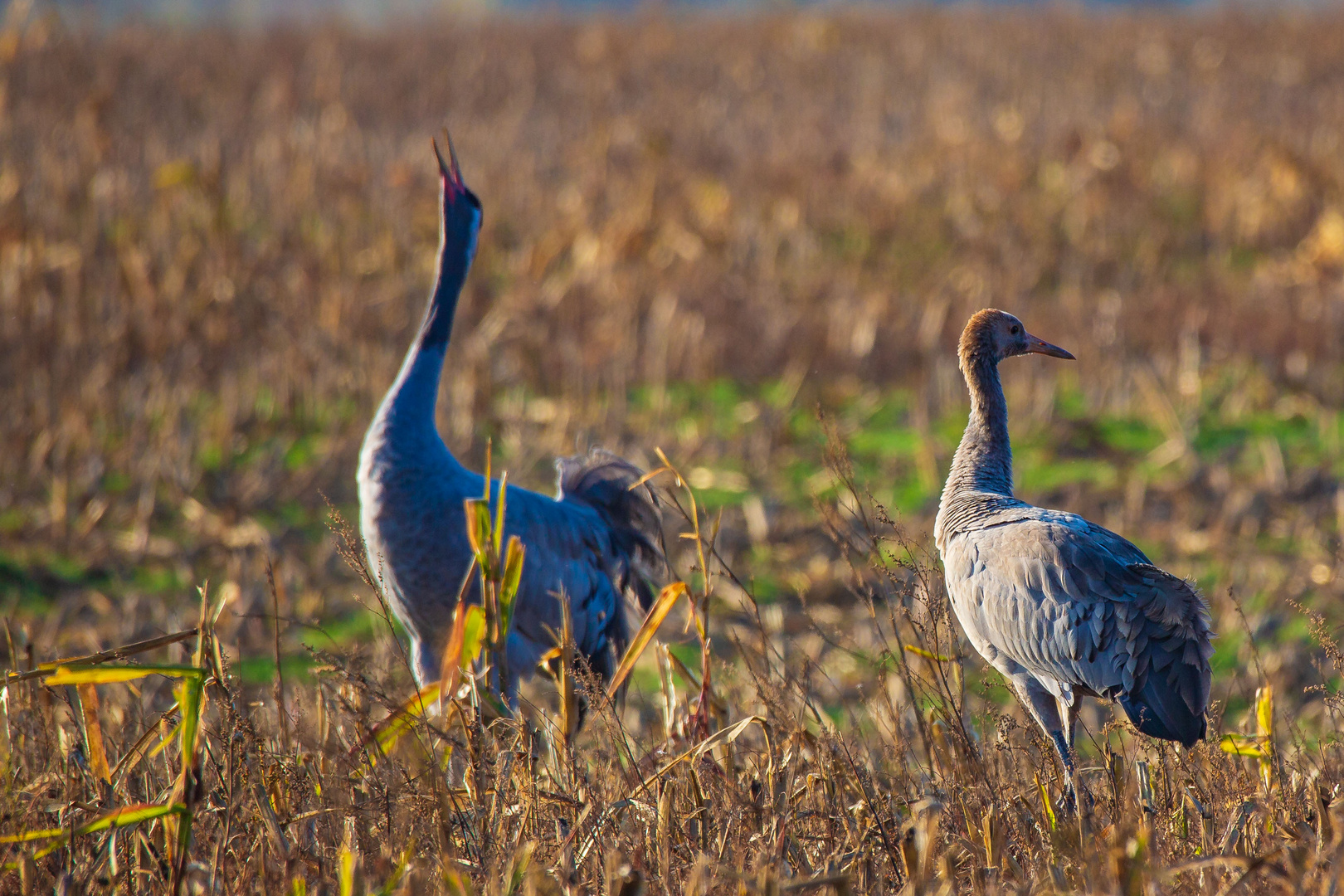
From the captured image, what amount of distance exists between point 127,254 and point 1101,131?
9.48m

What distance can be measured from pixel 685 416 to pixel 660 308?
1218mm

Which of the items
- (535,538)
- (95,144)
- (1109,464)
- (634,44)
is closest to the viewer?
(535,538)

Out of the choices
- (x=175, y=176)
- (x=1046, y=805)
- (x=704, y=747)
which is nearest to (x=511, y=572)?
(x=704, y=747)

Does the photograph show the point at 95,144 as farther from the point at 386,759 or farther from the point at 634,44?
the point at 386,759

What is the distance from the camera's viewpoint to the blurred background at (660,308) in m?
6.02

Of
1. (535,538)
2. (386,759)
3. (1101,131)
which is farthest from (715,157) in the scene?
(386,759)

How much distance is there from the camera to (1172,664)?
2.95 m

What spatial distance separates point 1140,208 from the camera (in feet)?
36.3

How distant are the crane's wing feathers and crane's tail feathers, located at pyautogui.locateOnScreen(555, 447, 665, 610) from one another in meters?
1.69

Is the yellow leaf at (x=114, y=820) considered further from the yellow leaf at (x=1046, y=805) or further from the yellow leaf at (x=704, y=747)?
the yellow leaf at (x=1046, y=805)

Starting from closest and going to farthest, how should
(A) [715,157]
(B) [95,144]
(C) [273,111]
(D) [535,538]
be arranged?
(D) [535,538] < (B) [95,144] < (A) [715,157] < (C) [273,111]

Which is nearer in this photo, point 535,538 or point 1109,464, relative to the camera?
point 535,538

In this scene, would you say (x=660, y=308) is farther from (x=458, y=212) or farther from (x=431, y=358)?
(x=431, y=358)

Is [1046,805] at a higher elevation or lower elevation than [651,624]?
lower
